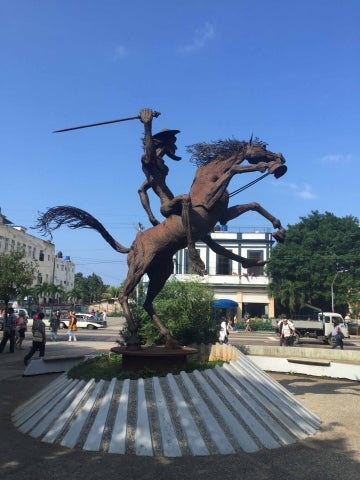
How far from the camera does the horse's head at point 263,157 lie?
718 centimetres

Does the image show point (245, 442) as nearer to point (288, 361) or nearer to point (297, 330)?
point (288, 361)

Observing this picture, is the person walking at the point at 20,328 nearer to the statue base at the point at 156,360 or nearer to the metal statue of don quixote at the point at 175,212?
the metal statue of don quixote at the point at 175,212

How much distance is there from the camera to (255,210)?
24.9 ft

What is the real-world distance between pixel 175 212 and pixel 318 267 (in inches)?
1474

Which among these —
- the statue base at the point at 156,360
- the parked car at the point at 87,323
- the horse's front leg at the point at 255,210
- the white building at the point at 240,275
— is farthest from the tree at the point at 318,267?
the statue base at the point at 156,360

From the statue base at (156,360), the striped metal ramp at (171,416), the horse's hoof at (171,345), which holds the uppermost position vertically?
the horse's hoof at (171,345)

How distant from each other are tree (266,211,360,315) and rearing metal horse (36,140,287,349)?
34.6 m

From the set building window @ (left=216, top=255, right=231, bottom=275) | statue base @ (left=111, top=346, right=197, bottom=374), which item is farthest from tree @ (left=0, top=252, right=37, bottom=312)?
building window @ (left=216, top=255, right=231, bottom=275)

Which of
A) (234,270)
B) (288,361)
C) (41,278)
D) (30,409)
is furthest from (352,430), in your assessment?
(41,278)

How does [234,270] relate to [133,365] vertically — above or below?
above

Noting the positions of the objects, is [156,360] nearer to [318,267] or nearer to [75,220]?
A: [75,220]

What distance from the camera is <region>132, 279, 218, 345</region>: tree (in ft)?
40.3

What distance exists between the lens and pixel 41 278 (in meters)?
70.0

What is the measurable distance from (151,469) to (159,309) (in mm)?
8582
